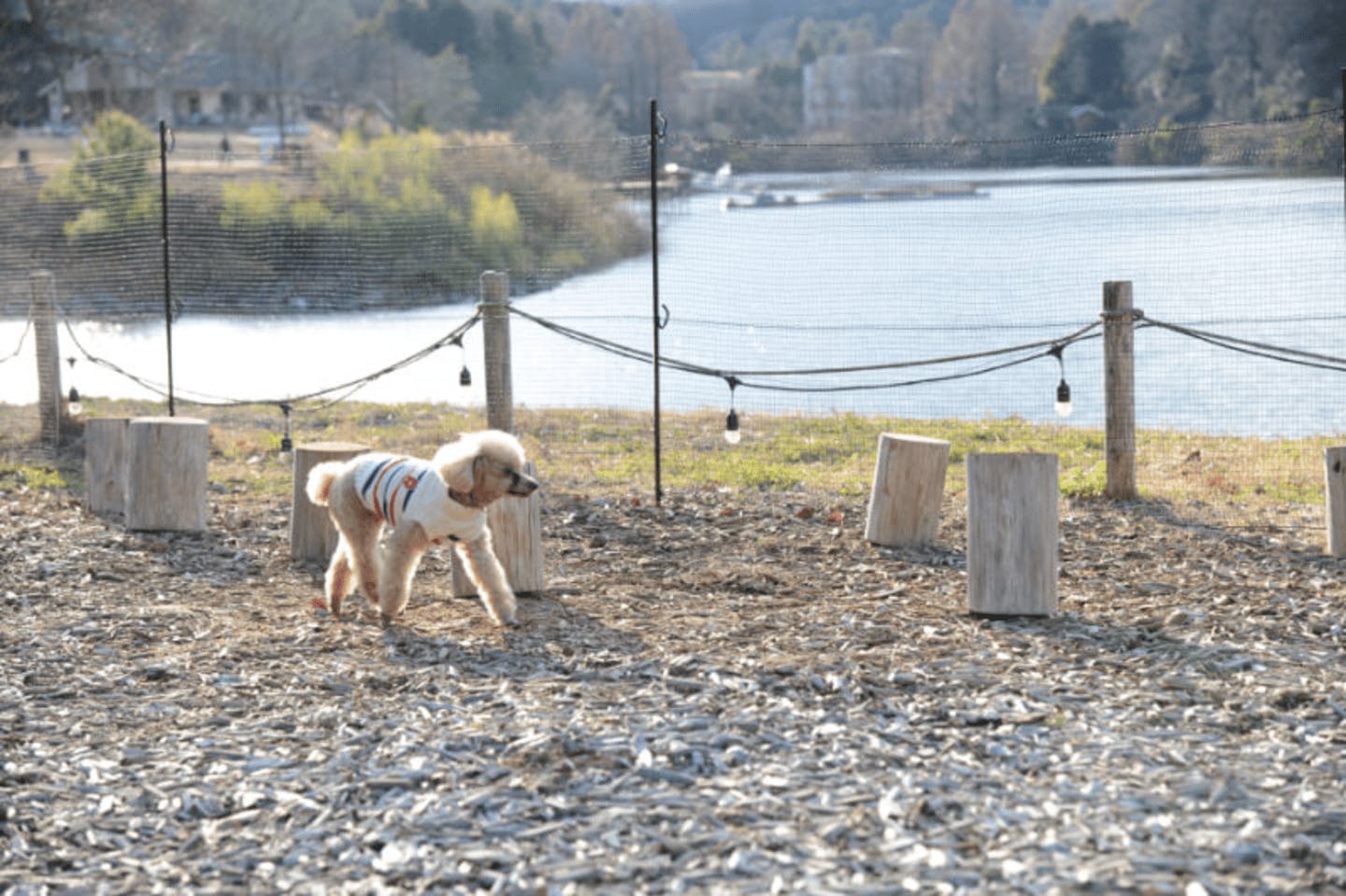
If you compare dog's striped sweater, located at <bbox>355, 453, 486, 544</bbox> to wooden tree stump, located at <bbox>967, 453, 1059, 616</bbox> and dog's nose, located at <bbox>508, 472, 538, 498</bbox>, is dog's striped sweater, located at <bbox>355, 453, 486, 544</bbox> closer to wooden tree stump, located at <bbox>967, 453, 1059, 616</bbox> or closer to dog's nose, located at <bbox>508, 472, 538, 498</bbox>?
dog's nose, located at <bbox>508, 472, 538, 498</bbox>

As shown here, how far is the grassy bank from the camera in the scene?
9.20 metres

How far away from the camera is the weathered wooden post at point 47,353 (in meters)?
10.8

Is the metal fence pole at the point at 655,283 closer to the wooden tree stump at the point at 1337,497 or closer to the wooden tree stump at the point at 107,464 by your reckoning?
the wooden tree stump at the point at 107,464

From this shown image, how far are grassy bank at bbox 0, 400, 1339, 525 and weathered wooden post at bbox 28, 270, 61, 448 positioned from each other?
0.18 m

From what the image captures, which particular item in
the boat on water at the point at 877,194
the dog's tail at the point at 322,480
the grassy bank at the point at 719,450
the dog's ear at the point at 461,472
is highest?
the boat on water at the point at 877,194

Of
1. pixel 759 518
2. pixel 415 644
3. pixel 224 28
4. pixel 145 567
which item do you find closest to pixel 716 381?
pixel 759 518

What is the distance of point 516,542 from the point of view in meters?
6.57

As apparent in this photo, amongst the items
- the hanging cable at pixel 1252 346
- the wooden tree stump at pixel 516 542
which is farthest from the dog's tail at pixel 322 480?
the hanging cable at pixel 1252 346

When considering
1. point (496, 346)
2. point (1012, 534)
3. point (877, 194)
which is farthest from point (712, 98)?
point (1012, 534)

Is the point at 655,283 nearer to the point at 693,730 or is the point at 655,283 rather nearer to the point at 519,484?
the point at 519,484

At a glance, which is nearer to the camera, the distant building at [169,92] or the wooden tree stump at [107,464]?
the wooden tree stump at [107,464]

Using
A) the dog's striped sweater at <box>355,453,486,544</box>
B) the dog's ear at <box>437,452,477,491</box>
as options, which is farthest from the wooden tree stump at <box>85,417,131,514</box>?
the dog's ear at <box>437,452,477,491</box>

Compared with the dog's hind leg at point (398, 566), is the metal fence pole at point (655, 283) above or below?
above

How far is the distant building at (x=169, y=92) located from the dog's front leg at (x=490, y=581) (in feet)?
144
